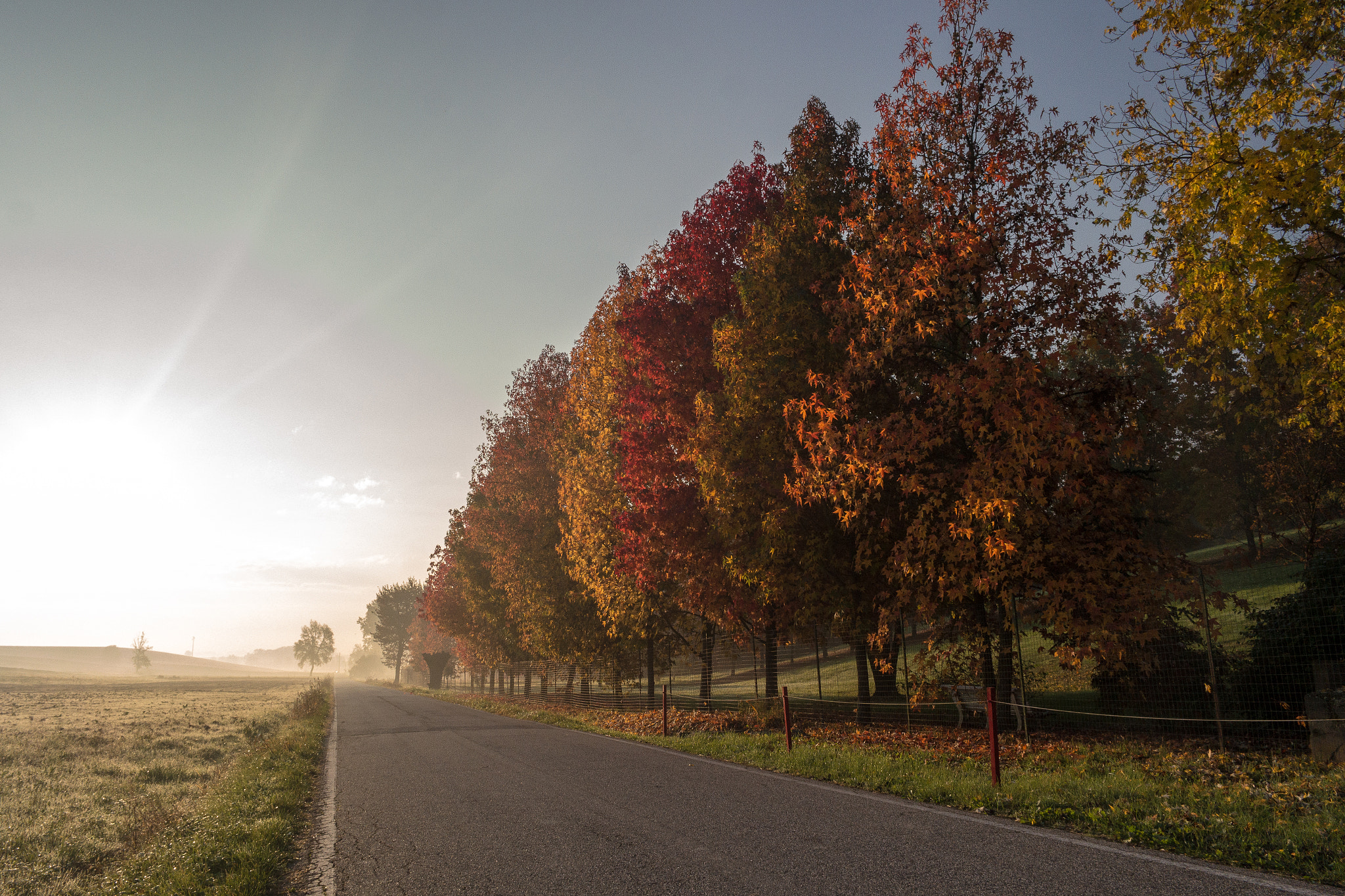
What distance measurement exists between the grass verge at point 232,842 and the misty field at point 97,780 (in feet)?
1.08

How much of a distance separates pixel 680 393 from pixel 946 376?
688 cm

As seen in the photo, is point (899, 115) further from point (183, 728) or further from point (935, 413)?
point (183, 728)

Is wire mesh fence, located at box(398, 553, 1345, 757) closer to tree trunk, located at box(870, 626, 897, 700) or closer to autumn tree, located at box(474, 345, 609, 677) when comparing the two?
tree trunk, located at box(870, 626, 897, 700)

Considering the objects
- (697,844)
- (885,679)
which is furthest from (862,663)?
(697,844)

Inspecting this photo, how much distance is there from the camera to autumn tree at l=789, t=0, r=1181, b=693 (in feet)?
36.0

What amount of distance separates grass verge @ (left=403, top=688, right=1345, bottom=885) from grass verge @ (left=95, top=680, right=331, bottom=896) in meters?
6.38

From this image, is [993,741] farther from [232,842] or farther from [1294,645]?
[232,842]

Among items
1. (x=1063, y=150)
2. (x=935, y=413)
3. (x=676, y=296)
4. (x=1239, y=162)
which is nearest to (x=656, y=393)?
(x=676, y=296)

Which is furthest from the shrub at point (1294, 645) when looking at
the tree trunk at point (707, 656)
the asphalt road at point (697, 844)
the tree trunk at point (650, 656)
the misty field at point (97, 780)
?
the misty field at point (97, 780)

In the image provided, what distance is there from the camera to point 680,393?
1752 cm

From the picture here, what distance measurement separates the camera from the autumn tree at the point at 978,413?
10977mm

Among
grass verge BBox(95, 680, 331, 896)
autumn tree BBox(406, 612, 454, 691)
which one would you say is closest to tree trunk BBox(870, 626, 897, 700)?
grass verge BBox(95, 680, 331, 896)

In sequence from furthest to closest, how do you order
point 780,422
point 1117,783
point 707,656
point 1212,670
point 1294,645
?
point 707,656, point 780,422, point 1294,645, point 1212,670, point 1117,783

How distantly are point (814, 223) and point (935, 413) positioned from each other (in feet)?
17.2
